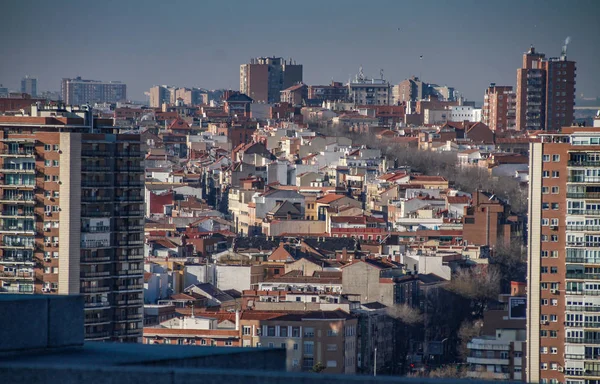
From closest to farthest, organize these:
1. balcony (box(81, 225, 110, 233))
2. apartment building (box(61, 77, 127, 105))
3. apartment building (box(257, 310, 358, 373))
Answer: balcony (box(81, 225, 110, 233)) → apartment building (box(257, 310, 358, 373)) → apartment building (box(61, 77, 127, 105))

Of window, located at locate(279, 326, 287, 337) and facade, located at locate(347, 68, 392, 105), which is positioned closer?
window, located at locate(279, 326, 287, 337)

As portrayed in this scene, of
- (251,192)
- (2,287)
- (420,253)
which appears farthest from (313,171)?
(2,287)

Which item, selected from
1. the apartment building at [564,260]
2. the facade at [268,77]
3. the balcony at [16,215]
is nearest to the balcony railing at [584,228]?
the apartment building at [564,260]

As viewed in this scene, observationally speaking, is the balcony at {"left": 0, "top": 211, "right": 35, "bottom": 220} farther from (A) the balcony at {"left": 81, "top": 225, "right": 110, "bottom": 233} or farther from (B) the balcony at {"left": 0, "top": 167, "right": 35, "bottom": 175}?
(A) the balcony at {"left": 81, "top": 225, "right": 110, "bottom": 233}

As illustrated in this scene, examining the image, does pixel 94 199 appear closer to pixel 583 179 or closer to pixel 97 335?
pixel 97 335

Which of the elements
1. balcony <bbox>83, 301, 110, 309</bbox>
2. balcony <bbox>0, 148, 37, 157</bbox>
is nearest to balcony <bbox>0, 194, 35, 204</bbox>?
balcony <bbox>0, 148, 37, 157</bbox>
